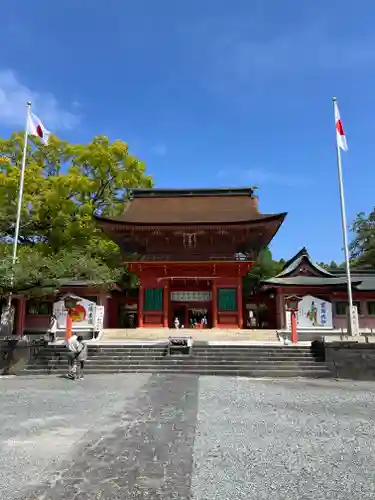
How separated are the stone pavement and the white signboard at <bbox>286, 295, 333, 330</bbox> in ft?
33.0

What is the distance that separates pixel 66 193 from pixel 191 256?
963 centimetres

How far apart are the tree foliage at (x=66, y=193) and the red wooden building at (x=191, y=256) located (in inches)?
96.5

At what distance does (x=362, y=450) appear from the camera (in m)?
5.73

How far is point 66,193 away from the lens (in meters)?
26.0

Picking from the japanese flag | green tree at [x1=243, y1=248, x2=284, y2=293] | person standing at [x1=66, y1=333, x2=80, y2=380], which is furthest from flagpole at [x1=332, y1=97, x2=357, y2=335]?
green tree at [x1=243, y1=248, x2=284, y2=293]

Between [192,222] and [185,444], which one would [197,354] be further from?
[192,222]

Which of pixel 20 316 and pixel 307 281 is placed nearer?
pixel 20 316

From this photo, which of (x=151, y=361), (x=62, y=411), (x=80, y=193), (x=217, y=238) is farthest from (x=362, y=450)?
(x=80, y=193)

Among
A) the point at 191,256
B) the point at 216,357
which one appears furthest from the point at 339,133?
the point at 216,357

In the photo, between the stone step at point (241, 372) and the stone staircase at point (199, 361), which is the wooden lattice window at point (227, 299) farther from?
the stone step at point (241, 372)

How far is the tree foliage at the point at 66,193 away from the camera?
25.0m

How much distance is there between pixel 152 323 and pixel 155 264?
3820mm

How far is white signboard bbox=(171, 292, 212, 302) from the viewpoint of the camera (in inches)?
1009

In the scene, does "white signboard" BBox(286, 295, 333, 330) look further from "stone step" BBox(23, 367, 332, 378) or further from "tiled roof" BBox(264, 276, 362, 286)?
"stone step" BBox(23, 367, 332, 378)
